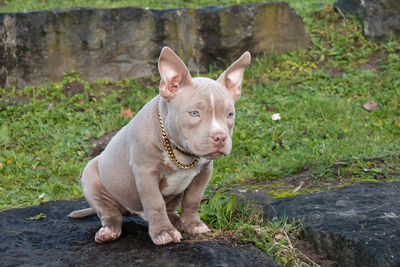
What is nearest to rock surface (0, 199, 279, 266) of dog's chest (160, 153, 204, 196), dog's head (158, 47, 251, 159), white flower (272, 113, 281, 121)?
dog's chest (160, 153, 204, 196)

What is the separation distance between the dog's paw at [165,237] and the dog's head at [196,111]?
0.62 meters

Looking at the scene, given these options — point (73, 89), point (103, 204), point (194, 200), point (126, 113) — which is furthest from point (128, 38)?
point (194, 200)

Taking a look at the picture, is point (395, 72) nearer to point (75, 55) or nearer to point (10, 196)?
point (75, 55)

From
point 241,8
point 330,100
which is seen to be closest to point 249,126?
point 330,100

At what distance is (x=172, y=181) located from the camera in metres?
3.68

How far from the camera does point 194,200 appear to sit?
12.8ft

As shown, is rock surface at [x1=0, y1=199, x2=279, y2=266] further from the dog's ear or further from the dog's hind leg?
the dog's ear

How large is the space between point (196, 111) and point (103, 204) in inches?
46.7

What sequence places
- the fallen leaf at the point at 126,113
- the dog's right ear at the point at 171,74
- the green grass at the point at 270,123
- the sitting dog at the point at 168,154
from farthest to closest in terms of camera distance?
the fallen leaf at the point at 126,113
the green grass at the point at 270,123
the dog's right ear at the point at 171,74
the sitting dog at the point at 168,154

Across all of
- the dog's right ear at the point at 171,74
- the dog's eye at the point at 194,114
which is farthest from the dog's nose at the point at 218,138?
the dog's right ear at the point at 171,74

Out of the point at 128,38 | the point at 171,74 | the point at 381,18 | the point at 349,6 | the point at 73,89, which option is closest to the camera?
the point at 171,74

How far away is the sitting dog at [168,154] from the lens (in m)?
3.30

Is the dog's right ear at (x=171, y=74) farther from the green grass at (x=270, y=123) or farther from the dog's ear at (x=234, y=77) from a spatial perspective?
the green grass at (x=270, y=123)

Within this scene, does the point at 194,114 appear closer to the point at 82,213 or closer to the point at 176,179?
the point at 176,179
